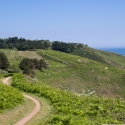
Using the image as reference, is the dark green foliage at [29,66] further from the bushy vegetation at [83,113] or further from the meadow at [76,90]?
the bushy vegetation at [83,113]

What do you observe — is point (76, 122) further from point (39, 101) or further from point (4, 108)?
point (39, 101)

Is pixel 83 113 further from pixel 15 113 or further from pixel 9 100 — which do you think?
pixel 9 100

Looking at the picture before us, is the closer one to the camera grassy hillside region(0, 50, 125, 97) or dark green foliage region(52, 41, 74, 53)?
grassy hillside region(0, 50, 125, 97)

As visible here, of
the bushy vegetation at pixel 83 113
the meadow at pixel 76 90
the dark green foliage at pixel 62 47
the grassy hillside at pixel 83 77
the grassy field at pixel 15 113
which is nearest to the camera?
the bushy vegetation at pixel 83 113

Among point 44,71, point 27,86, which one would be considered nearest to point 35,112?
point 27,86

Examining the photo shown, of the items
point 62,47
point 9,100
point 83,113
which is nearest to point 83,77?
point 9,100

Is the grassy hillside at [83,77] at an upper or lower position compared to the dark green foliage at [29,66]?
lower

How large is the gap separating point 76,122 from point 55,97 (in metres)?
7.58

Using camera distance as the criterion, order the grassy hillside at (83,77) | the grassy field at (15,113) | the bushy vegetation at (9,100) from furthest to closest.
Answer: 1. the grassy hillside at (83,77)
2. the bushy vegetation at (9,100)
3. the grassy field at (15,113)

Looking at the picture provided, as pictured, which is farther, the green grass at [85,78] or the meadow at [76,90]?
the green grass at [85,78]

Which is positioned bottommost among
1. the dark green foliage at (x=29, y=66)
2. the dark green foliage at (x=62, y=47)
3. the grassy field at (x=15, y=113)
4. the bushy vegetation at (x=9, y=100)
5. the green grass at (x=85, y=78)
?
the green grass at (x=85, y=78)

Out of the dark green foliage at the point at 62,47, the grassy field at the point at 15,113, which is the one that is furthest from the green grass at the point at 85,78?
the dark green foliage at the point at 62,47

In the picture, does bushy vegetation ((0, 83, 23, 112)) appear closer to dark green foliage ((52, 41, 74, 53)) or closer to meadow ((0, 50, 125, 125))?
meadow ((0, 50, 125, 125))

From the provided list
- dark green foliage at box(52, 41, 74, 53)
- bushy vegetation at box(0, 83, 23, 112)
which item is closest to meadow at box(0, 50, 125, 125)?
bushy vegetation at box(0, 83, 23, 112)
